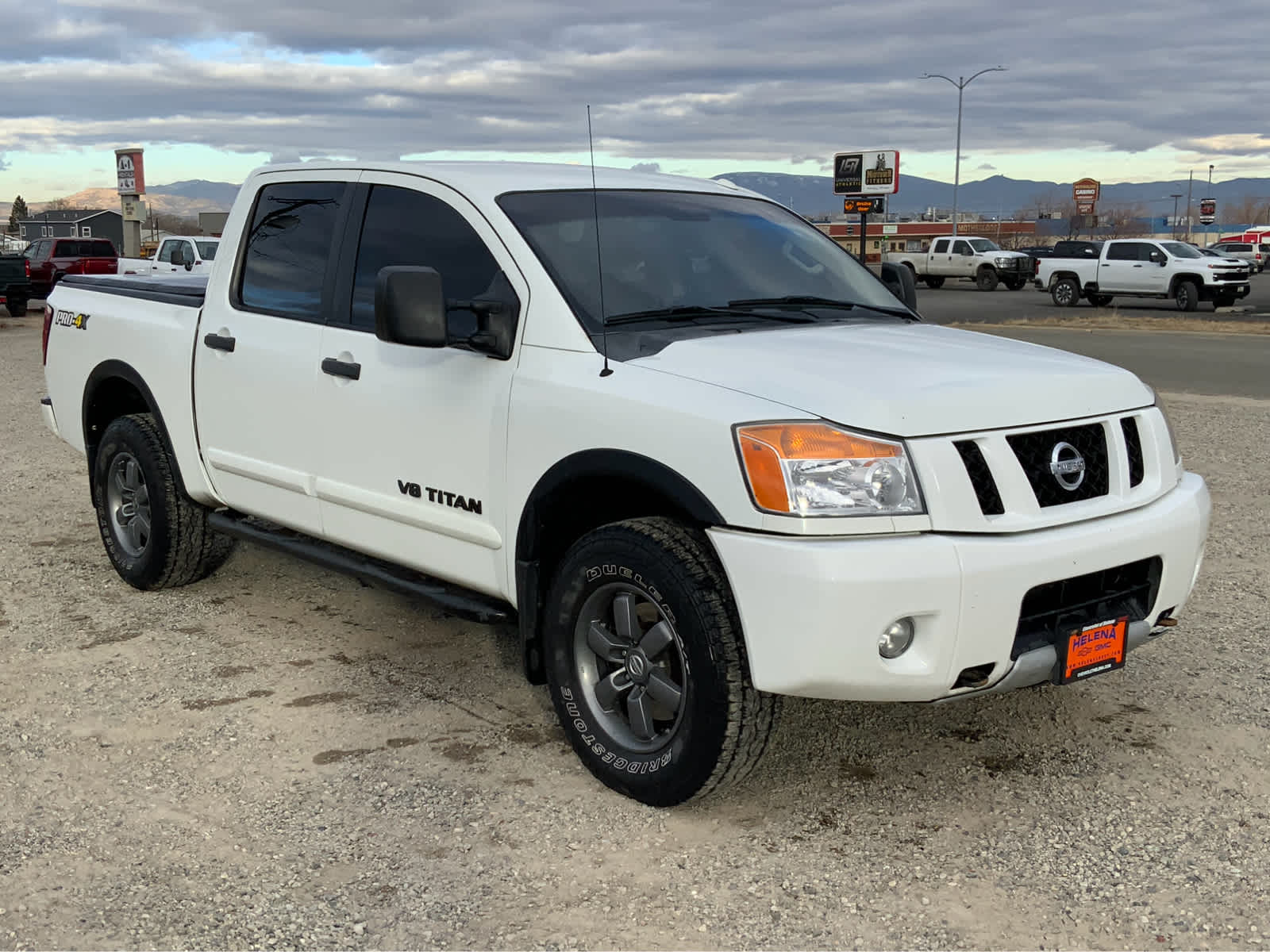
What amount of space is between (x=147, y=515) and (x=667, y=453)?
350 cm

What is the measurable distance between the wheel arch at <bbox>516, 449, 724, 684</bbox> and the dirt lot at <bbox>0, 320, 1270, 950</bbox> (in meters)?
0.55

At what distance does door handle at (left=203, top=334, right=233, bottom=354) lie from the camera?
529cm

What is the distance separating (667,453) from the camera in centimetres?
357

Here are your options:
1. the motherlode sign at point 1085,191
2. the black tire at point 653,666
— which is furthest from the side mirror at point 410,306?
the motherlode sign at point 1085,191

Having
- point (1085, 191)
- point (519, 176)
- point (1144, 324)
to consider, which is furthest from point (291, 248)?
point (1085, 191)

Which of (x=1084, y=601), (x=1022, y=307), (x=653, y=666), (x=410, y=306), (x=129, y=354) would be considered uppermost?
(x=410, y=306)

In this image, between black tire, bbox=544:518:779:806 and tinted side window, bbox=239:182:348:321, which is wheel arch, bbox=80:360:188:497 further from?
black tire, bbox=544:518:779:806

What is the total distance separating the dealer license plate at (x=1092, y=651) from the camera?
141 inches

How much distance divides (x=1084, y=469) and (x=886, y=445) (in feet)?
2.37

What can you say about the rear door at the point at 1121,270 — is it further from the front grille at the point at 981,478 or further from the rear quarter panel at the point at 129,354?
the front grille at the point at 981,478

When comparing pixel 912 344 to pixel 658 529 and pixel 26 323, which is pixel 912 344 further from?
pixel 26 323

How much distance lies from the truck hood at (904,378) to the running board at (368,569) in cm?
112

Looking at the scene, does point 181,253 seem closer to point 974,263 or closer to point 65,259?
point 65,259

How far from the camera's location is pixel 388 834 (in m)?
3.71
